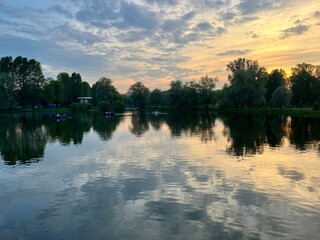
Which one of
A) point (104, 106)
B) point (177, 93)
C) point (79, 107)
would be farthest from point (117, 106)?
point (177, 93)

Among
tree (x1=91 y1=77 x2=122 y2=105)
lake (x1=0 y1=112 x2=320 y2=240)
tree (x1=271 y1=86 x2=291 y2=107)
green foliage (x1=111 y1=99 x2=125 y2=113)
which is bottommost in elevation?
lake (x1=0 y1=112 x2=320 y2=240)

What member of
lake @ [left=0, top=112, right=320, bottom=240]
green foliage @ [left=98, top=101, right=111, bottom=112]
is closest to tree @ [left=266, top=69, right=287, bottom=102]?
green foliage @ [left=98, top=101, right=111, bottom=112]

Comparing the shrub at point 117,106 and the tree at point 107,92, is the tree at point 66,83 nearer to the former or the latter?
the tree at point 107,92

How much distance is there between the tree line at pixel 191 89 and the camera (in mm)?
127000

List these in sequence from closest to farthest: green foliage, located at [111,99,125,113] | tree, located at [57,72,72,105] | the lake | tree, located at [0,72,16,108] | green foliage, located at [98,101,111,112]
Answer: the lake
tree, located at [0,72,16,108]
green foliage, located at [98,101,111,112]
green foliage, located at [111,99,125,113]
tree, located at [57,72,72,105]

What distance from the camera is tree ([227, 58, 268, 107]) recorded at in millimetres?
→ 125375

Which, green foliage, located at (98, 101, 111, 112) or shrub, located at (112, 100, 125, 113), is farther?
shrub, located at (112, 100, 125, 113)

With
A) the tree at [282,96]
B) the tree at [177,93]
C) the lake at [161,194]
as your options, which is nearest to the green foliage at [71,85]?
the tree at [177,93]

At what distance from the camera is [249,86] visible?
12506 cm

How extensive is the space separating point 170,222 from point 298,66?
512 feet

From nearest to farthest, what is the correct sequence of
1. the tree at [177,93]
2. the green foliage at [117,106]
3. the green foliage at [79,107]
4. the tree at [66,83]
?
the green foliage at [117,106], the green foliage at [79,107], the tree at [177,93], the tree at [66,83]

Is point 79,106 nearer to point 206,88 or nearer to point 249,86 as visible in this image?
point 206,88

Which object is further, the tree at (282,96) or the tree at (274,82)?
the tree at (274,82)

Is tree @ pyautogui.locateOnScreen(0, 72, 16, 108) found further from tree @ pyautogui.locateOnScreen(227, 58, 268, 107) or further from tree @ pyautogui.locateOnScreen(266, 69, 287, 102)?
tree @ pyautogui.locateOnScreen(266, 69, 287, 102)
